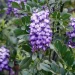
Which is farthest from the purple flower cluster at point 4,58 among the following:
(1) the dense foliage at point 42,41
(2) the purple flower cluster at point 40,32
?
(2) the purple flower cluster at point 40,32

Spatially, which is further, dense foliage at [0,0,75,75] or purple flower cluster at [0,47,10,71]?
purple flower cluster at [0,47,10,71]

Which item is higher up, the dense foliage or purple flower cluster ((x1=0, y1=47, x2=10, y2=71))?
the dense foliage

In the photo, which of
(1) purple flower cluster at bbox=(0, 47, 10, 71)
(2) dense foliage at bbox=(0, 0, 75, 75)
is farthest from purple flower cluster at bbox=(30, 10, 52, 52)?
(1) purple flower cluster at bbox=(0, 47, 10, 71)

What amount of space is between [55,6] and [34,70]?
429 millimetres

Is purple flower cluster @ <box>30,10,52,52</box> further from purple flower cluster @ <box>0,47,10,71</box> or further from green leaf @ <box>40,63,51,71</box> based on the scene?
purple flower cluster @ <box>0,47,10,71</box>

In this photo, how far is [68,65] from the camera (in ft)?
5.53

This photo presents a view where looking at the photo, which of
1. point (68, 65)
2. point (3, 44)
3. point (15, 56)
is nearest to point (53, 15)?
point (68, 65)

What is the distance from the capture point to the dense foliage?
1.70m

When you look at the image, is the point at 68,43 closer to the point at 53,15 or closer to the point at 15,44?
the point at 53,15

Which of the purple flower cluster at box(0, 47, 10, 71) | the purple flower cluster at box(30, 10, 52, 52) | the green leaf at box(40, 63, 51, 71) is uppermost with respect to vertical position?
the purple flower cluster at box(30, 10, 52, 52)

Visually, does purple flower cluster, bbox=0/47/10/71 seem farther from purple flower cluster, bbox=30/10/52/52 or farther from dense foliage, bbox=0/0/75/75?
purple flower cluster, bbox=30/10/52/52

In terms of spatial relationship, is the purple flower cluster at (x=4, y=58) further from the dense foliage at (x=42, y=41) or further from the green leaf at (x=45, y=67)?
the green leaf at (x=45, y=67)

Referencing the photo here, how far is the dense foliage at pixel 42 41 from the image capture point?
5.57 feet

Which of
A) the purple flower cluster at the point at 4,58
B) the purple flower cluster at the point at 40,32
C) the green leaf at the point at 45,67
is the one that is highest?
the purple flower cluster at the point at 40,32
